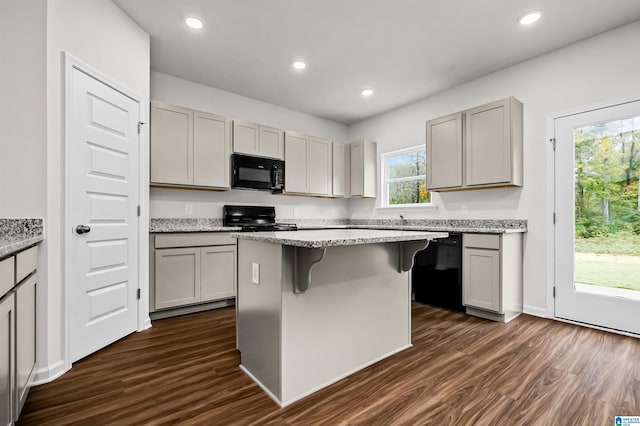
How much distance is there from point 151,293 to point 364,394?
7.68 feet

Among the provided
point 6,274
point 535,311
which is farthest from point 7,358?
point 535,311

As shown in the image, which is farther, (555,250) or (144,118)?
(555,250)

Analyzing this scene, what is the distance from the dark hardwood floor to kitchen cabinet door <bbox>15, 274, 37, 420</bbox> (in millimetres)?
195

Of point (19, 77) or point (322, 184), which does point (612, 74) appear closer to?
point (322, 184)

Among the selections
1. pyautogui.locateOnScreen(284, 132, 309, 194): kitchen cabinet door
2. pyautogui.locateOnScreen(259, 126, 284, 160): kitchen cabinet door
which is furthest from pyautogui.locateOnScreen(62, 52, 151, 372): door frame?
pyautogui.locateOnScreen(284, 132, 309, 194): kitchen cabinet door

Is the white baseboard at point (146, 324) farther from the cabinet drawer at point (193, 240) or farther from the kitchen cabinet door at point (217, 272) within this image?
the cabinet drawer at point (193, 240)

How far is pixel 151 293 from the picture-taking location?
3.03 m

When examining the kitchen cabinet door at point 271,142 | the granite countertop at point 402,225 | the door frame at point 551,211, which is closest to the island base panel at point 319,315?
the granite countertop at point 402,225

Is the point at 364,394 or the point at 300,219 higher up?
the point at 300,219

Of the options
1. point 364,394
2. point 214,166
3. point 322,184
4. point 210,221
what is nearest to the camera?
point 364,394

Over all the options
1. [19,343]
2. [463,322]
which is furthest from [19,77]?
[463,322]

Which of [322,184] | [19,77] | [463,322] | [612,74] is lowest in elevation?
[463,322]

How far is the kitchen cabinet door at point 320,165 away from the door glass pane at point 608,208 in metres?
3.14

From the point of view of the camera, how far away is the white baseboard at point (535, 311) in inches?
124
